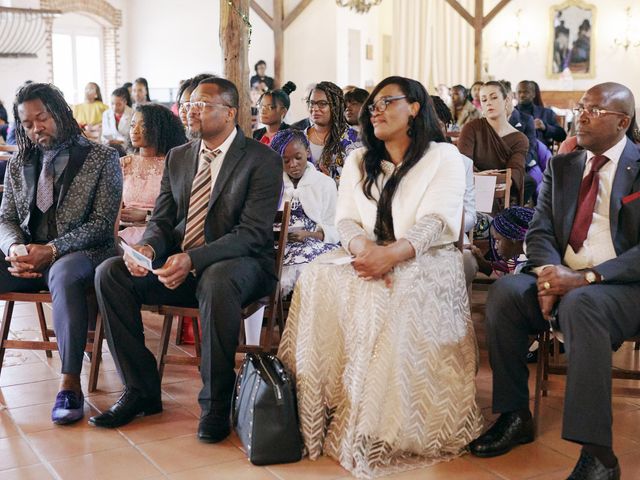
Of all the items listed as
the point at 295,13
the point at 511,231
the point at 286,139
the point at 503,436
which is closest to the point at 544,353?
the point at 503,436

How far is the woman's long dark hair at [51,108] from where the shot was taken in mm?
3486

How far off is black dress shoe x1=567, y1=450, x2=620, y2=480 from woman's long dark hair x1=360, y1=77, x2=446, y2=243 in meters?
1.02

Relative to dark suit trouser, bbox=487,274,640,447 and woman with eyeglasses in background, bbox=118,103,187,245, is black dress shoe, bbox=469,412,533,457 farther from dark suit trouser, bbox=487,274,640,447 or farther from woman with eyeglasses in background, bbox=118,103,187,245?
woman with eyeglasses in background, bbox=118,103,187,245

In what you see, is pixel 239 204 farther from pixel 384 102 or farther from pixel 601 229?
pixel 601 229

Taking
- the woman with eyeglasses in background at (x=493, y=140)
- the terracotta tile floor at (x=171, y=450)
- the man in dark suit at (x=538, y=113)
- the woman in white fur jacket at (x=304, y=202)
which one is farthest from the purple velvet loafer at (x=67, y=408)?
the man in dark suit at (x=538, y=113)

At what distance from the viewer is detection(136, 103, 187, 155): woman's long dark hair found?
169 inches

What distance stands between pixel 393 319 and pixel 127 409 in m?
1.12

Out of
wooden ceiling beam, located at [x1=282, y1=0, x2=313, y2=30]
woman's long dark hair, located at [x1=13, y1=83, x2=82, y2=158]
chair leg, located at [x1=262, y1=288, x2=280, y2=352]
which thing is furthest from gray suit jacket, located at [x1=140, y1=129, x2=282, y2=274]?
wooden ceiling beam, located at [x1=282, y1=0, x2=313, y2=30]

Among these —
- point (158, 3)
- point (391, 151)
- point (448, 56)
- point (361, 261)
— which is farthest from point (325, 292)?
point (448, 56)

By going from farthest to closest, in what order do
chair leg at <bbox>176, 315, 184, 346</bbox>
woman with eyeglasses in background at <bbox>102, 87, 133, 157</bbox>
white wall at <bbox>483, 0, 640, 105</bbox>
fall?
white wall at <bbox>483, 0, 640, 105</bbox>
woman with eyeglasses in background at <bbox>102, 87, 133, 157</bbox>
chair leg at <bbox>176, 315, 184, 346</bbox>

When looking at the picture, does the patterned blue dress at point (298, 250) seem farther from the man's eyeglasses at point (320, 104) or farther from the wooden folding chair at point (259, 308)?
the man's eyeglasses at point (320, 104)

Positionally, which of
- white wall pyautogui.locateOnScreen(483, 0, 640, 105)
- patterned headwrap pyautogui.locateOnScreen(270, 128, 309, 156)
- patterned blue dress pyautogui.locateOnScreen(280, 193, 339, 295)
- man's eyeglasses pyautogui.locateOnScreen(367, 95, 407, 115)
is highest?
white wall pyautogui.locateOnScreen(483, 0, 640, 105)

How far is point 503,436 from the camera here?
2883 millimetres

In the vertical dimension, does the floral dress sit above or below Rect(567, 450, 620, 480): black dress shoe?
above
